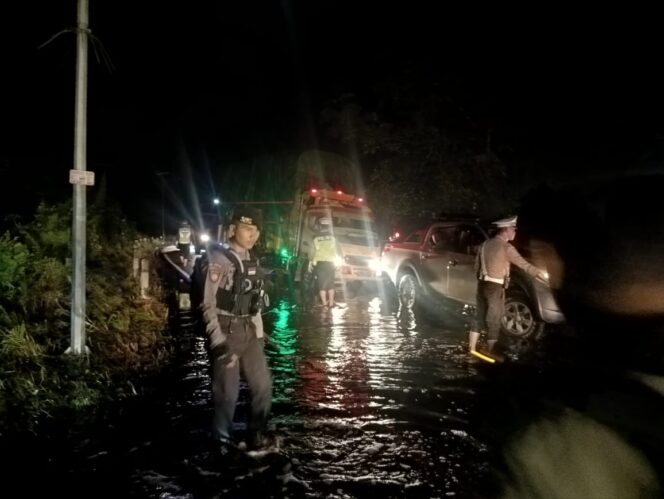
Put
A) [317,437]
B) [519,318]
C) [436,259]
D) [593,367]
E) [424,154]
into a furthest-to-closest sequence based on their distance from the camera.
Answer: [424,154], [436,259], [519,318], [593,367], [317,437]

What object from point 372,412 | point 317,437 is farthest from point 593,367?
Result: point 317,437

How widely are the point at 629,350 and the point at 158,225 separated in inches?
1011

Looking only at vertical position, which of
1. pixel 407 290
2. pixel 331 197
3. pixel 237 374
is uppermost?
pixel 331 197

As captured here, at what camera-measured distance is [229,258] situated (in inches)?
177

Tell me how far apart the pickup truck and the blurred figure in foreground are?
0.47 metres

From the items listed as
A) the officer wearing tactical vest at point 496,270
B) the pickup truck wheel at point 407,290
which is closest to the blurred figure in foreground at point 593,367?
the officer wearing tactical vest at point 496,270

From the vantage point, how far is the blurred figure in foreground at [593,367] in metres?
4.26

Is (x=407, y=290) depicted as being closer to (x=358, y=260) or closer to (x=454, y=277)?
(x=454, y=277)

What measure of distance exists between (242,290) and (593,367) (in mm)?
5062

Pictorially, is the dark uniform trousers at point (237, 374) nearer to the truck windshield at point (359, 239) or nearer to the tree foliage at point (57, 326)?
the tree foliage at point (57, 326)

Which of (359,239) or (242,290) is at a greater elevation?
(359,239)

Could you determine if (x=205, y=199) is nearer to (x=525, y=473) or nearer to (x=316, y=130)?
(x=316, y=130)

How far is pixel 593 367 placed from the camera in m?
7.45

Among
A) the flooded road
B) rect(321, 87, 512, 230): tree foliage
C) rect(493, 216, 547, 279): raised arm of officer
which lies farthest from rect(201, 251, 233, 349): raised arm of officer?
rect(321, 87, 512, 230): tree foliage
